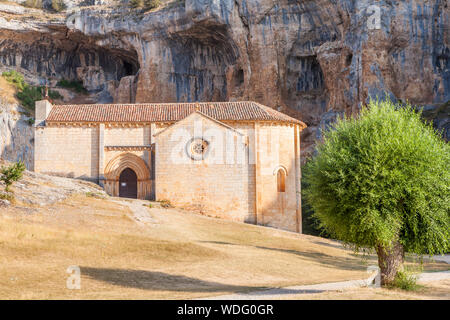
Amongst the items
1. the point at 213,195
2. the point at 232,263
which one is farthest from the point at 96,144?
the point at 232,263

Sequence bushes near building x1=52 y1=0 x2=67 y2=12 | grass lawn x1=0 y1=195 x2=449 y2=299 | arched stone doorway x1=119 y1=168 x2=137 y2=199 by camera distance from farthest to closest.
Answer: bushes near building x1=52 y1=0 x2=67 y2=12 → arched stone doorway x1=119 y1=168 x2=137 y2=199 → grass lawn x1=0 y1=195 x2=449 y2=299

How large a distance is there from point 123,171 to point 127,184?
99 cm

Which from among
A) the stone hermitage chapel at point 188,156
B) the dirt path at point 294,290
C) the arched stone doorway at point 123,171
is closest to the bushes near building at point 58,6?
the stone hermitage chapel at point 188,156

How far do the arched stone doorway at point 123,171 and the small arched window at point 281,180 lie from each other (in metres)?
9.28

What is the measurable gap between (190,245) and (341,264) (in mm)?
7105

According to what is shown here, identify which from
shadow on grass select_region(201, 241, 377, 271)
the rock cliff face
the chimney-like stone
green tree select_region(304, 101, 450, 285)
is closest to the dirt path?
green tree select_region(304, 101, 450, 285)

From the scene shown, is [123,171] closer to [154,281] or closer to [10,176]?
[10,176]

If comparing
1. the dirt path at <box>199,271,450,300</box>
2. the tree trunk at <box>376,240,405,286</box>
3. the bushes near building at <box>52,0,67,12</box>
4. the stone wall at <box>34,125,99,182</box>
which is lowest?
the dirt path at <box>199,271,450,300</box>

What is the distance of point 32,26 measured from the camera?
171 feet

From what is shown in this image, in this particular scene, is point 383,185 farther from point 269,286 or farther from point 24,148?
point 24,148

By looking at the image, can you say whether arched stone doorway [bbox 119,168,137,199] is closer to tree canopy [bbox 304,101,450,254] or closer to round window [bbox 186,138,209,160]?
round window [bbox 186,138,209,160]

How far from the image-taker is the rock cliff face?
133 ft

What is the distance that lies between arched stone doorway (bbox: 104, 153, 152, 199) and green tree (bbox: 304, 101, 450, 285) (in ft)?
64.3

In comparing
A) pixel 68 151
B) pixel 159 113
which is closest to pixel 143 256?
pixel 68 151
